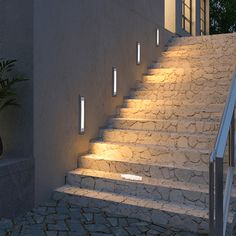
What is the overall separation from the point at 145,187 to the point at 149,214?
38 cm

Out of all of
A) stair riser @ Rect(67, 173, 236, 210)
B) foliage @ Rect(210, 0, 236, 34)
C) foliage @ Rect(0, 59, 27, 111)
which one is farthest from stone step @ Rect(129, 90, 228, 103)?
foliage @ Rect(210, 0, 236, 34)

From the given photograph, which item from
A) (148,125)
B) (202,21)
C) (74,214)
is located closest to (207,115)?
(148,125)

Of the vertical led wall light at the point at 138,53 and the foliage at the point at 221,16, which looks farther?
the foliage at the point at 221,16

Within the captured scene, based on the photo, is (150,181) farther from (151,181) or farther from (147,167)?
(147,167)

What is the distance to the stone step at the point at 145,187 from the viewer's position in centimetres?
336

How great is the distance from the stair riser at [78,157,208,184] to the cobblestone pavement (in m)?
0.69

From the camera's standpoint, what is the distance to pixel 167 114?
497 cm

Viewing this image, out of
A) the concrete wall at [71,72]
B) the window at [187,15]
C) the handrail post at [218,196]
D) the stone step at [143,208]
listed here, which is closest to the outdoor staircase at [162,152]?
the stone step at [143,208]

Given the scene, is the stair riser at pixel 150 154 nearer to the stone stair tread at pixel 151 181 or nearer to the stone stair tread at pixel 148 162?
the stone stair tread at pixel 148 162

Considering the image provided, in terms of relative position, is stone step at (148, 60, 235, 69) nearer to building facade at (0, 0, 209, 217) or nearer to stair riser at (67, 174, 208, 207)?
building facade at (0, 0, 209, 217)

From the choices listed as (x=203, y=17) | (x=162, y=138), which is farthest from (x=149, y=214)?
(x=203, y=17)

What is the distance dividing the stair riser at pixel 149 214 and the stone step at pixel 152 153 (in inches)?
29.5

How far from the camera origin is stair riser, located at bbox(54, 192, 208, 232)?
307 centimetres

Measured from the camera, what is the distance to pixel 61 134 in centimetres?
408
